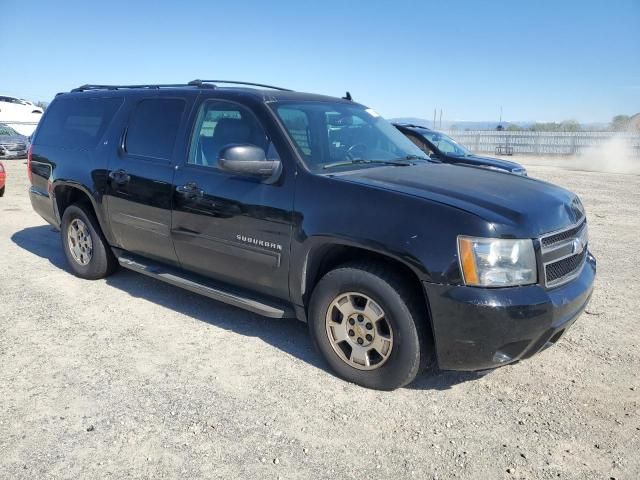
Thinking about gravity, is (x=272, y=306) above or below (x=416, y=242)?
below

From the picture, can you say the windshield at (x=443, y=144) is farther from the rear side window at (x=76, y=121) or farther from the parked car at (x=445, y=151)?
the rear side window at (x=76, y=121)

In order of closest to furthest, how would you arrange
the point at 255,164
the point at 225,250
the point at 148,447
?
the point at 148,447 → the point at 255,164 → the point at 225,250

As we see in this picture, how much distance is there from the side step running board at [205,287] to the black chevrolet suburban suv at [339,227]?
16 mm

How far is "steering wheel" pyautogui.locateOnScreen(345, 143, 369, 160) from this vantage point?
4002 mm

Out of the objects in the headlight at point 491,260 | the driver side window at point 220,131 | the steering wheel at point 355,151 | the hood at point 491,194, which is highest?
the driver side window at point 220,131

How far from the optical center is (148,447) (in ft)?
9.17

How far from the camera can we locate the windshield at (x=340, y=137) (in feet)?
12.5

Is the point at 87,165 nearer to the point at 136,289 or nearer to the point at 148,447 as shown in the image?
the point at 136,289

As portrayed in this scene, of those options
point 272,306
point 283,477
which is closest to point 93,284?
point 272,306

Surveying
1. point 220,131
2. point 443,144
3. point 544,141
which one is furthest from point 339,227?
point 544,141

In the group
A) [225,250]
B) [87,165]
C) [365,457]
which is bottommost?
[365,457]

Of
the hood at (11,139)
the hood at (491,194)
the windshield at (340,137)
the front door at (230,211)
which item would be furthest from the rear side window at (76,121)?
the hood at (11,139)

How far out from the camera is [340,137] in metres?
4.16

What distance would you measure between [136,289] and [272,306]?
214 centimetres
